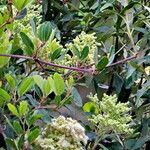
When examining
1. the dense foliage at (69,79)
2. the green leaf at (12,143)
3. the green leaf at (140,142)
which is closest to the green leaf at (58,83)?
the dense foliage at (69,79)

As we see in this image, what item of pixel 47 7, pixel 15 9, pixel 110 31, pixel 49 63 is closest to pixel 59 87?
pixel 49 63

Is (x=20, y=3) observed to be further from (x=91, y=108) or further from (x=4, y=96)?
(x=91, y=108)

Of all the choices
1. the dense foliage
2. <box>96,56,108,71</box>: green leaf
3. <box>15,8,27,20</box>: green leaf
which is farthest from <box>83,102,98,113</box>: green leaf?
<box>15,8,27,20</box>: green leaf

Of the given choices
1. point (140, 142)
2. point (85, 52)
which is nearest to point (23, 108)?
point (85, 52)

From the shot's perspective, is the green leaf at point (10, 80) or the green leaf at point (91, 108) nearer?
the green leaf at point (10, 80)

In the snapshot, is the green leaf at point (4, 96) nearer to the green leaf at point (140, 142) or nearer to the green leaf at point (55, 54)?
the green leaf at point (55, 54)

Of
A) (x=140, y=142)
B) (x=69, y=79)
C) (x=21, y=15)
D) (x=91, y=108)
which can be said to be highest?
(x=21, y=15)

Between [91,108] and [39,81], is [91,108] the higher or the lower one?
the lower one
